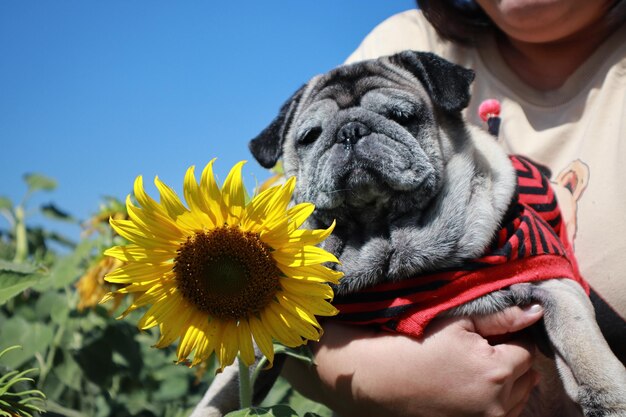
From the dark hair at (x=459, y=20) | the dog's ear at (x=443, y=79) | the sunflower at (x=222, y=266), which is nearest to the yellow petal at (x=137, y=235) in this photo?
the sunflower at (x=222, y=266)

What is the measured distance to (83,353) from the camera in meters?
1.99

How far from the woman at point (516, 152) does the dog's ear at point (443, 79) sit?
0.51 meters

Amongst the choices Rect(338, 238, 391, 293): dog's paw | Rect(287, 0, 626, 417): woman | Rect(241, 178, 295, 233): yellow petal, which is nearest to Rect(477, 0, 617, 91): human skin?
Rect(287, 0, 626, 417): woman

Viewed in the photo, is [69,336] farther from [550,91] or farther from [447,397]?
[550,91]

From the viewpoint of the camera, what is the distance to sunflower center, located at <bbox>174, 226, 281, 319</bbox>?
1189 millimetres

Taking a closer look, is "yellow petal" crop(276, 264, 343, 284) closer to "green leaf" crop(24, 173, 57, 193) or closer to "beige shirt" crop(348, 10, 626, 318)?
"beige shirt" crop(348, 10, 626, 318)

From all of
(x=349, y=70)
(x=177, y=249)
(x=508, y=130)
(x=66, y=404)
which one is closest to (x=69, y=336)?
(x=66, y=404)

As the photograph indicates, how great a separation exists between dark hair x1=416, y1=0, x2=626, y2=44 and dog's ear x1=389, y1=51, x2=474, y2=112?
29.8 inches

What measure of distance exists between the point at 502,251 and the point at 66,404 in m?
1.38

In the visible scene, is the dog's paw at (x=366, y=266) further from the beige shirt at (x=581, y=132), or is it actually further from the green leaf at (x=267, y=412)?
the beige shirt at (x=581, y=132)

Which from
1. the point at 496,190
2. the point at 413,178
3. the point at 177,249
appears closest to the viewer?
the point at 177,249

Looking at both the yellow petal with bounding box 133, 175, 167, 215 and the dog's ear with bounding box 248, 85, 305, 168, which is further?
the dog's ear with bounding box 248, 85, 305, 168

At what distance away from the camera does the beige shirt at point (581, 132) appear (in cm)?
193

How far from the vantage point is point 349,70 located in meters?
1.77
